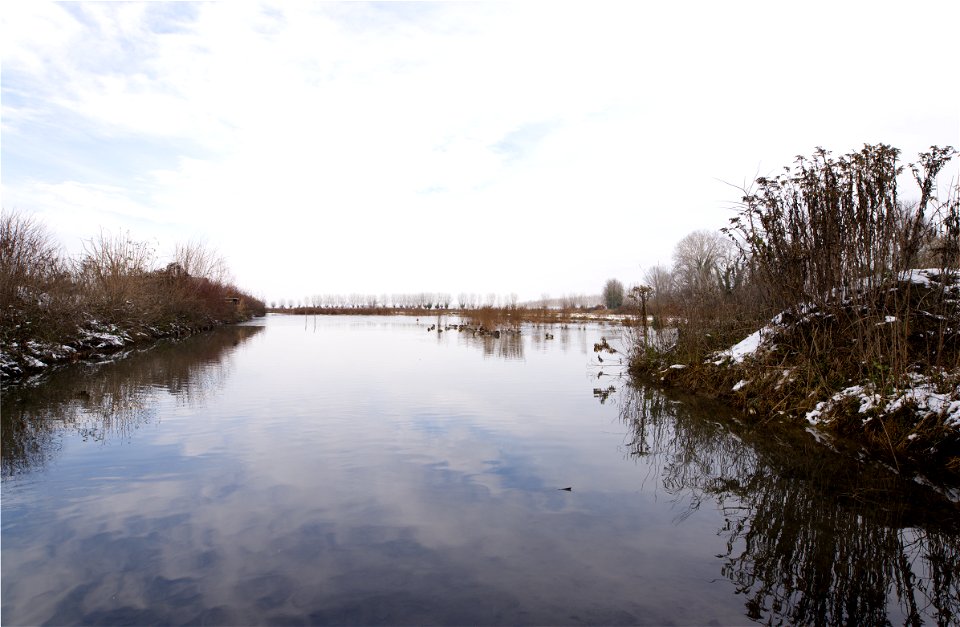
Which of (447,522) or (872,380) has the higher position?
(872,380)

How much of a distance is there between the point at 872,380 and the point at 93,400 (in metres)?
11.2

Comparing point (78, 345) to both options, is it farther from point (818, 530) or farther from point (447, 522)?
point (818, 530)

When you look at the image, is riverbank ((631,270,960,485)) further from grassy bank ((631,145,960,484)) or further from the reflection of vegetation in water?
the reflection of vegetation in water

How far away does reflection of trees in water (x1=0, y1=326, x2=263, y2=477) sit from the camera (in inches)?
241

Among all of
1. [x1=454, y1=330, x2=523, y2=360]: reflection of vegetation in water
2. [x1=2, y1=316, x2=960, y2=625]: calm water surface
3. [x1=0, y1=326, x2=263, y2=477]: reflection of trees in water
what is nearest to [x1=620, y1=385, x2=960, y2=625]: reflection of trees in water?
[x1=2, y1=316, x2=960, y2=625]: calm water surface

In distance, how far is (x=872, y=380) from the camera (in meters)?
6.53

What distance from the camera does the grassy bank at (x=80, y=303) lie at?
467 inches

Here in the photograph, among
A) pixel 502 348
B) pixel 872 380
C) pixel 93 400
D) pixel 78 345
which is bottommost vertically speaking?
pixel 93 400

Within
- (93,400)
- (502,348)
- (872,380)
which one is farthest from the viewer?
(502,348)

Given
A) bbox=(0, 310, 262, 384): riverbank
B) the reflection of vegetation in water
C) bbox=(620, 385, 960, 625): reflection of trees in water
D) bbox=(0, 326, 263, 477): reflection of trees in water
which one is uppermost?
bbox=(0, 310, 262, 384): riverbank

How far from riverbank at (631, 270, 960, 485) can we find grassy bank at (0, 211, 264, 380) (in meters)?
14.0

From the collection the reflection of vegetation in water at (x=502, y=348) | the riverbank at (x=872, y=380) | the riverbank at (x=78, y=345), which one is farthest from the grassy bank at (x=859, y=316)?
the riverbank at (x=78, y=345)

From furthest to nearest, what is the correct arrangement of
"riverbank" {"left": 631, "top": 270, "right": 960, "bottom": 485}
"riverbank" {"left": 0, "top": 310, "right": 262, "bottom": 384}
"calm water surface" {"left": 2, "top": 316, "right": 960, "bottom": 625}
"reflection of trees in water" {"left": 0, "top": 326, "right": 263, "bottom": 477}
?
"riverbank" {"left": 0, "top": 310, "right": 262, "bottom": 384} < "reflection of trees in water" {"left": 0, "top": 326, "right": 263, "bottom": 477} < "riverbank" {"left": 631, "top": 270, "right": 960, "bottom": 485} < "calm water surface" {"left": 2, "top": 316, "right": 960, "bottom": 625}

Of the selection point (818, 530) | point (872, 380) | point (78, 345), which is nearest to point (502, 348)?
point (78, 345)
